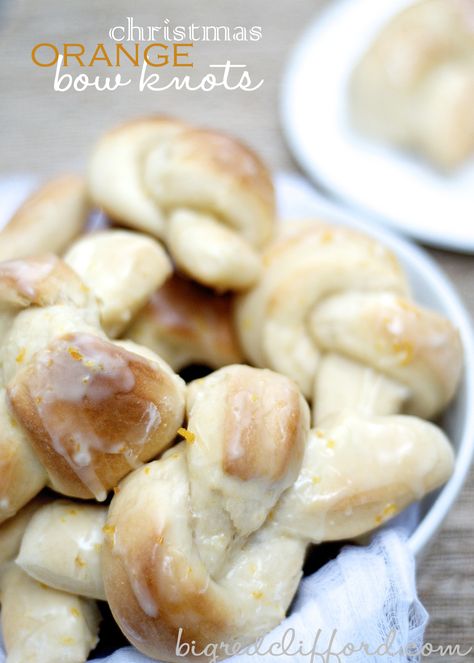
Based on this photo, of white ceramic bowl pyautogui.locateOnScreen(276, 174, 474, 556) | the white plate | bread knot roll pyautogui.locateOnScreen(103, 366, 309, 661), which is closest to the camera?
bread knot roll pyautogui.locateOnScreen(103, 366, 309, 661)

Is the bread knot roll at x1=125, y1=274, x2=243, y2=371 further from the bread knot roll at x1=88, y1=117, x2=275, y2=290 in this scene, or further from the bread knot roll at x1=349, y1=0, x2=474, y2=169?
the bread knot roll at x1=349, y1=0, x2=474, y2=169

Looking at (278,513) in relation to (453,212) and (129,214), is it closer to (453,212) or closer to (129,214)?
(129,214)

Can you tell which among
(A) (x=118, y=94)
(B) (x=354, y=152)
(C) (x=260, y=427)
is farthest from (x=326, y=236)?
(A) (x=118, y=94)

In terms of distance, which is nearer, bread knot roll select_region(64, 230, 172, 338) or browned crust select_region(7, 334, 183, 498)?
browned crust select_region(7, 334, 183, 498)

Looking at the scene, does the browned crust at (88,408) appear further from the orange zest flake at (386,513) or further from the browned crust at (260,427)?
the orange zest flake at (386,513)

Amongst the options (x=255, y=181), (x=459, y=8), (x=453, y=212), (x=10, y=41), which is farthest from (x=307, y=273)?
(x=10, y=41)

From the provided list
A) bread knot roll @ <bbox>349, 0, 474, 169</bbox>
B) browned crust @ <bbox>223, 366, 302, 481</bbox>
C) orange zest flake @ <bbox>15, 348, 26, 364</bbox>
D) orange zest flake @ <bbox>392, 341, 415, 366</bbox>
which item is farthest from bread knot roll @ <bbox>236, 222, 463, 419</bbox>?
bread knot roll @ <bbox>349, 0, 474, 169</bbox>
